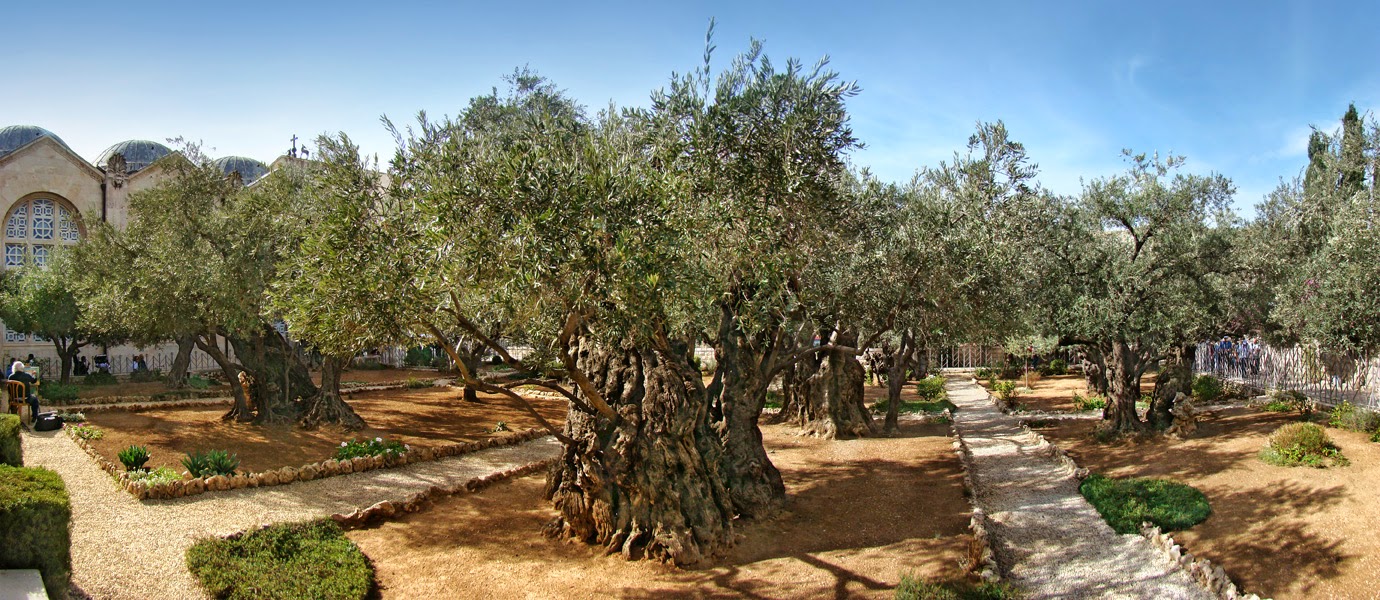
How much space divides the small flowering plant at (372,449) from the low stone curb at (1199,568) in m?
14.2

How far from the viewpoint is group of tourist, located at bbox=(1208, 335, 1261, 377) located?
28625mm

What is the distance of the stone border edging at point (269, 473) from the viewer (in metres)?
12.8

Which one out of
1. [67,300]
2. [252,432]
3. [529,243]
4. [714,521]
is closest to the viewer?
[529,243]

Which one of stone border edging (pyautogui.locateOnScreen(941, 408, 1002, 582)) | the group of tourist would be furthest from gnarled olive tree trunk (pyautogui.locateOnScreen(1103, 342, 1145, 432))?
the group of tourist

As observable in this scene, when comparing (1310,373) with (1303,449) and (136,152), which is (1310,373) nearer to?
(1303,449)

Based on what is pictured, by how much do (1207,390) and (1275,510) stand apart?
16294 mm

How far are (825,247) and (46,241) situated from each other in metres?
42.7

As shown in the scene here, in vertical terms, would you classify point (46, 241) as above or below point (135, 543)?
above

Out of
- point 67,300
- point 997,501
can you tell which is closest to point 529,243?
point 997,501

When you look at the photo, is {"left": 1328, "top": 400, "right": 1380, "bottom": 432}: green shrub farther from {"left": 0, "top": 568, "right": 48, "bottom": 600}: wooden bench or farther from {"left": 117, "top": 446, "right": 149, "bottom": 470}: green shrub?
{"left": 117, "top": 446, "right": 149, "bottom": 470}: green shrub

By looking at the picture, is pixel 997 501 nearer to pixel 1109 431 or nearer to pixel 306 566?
pixel 1109 431

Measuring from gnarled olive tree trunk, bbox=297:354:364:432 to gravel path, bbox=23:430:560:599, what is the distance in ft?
15.5

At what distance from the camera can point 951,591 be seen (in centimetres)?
902

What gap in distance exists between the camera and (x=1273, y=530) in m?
11.4
